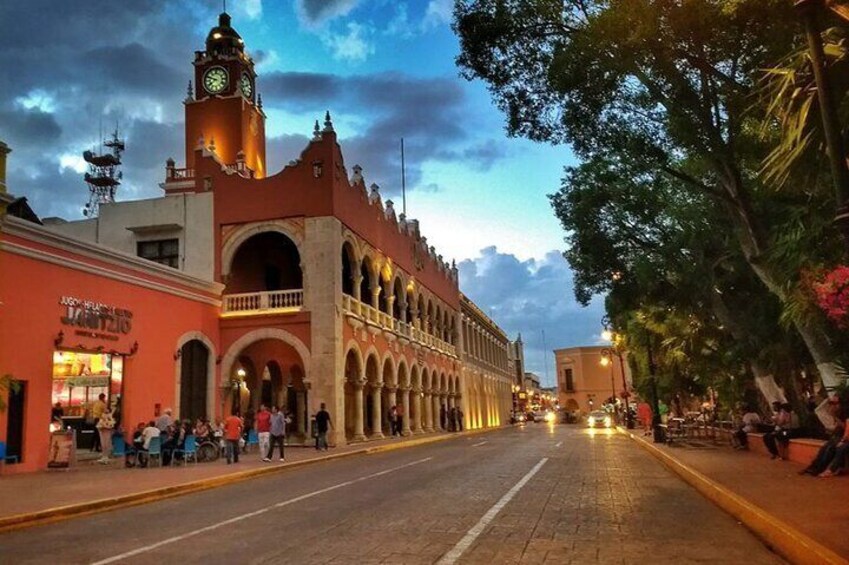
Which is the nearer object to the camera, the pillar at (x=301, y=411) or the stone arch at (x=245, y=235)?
the stone arch at (x=245, y=235)

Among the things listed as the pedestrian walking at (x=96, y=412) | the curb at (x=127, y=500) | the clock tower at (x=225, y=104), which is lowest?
the curb at (x=127, y=500)

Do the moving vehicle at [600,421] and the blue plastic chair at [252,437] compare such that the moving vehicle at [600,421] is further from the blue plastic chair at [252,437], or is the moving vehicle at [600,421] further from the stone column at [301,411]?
the blue plastic chair at [252,437]

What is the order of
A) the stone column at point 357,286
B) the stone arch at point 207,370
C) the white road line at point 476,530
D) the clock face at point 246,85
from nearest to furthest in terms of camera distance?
1. the white road line at point 476,530
2. the stone arch at point 207,370
3. the stone column at point 357,286
4. the clock face at point 246,85

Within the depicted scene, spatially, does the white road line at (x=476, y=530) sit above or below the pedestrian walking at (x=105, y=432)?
below

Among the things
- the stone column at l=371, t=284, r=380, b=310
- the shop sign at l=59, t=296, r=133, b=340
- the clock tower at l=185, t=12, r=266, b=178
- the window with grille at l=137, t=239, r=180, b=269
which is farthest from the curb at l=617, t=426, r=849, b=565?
the clock tower at l=185, t=12, r=266, b=178

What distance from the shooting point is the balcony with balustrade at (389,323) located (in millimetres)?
30656

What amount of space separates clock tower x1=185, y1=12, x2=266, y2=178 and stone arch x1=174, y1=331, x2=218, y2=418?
11010 mm

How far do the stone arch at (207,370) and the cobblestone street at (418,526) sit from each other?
439 inches

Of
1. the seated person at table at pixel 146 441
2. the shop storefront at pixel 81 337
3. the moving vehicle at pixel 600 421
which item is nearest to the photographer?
the shop storefront at pixel 81 337

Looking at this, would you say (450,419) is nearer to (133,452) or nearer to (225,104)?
(225,104)

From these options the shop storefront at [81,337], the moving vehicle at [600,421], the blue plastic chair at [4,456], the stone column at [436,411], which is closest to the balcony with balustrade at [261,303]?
the shop storefront at [81,337]

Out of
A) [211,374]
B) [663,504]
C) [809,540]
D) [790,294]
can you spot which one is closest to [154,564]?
[809,540]

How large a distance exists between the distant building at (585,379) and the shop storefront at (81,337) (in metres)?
83.1

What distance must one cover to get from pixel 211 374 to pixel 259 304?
347 cm
